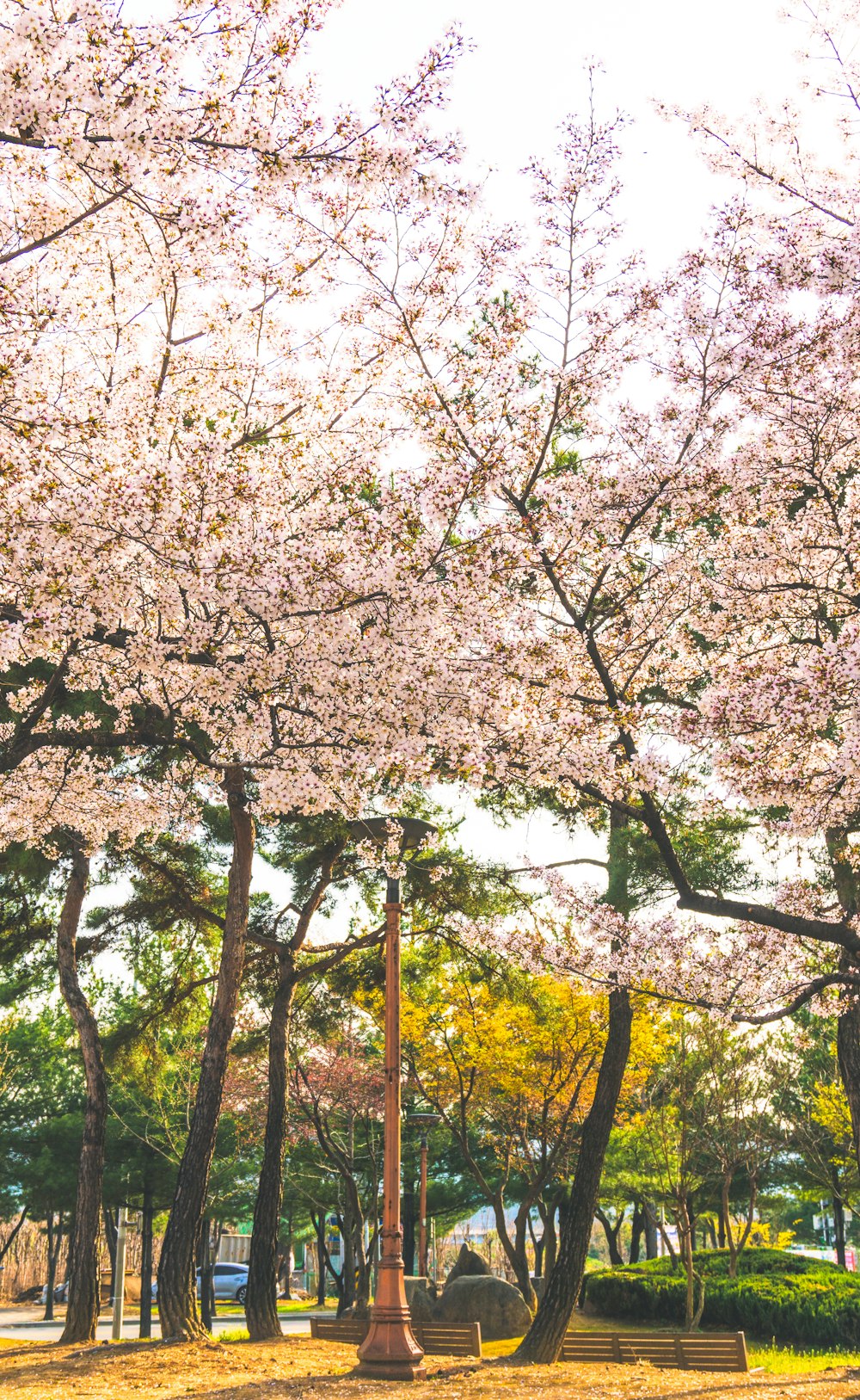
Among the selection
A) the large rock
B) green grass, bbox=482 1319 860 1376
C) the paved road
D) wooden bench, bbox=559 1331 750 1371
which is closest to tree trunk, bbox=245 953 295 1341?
green grass, bbox=482 1319 860 1376

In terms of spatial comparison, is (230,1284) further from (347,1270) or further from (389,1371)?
(389,1371)

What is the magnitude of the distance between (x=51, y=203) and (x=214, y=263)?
4.17ft

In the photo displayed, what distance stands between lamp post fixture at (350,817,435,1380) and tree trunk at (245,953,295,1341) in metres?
3.74

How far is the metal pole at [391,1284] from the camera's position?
8281 millimetres

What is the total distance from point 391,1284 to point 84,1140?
17.9 feet

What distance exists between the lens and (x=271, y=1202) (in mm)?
12406

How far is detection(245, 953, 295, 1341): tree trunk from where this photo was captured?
12.2 meters

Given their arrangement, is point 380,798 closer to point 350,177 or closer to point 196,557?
point 196,557

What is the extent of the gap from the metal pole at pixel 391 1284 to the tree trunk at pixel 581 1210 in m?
2.16

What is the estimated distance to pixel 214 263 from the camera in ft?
22.7

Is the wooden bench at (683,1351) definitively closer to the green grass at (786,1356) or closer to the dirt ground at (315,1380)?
the dirt ground at (315,1380)

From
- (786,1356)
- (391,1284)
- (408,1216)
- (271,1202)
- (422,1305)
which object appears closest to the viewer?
(391,1284)

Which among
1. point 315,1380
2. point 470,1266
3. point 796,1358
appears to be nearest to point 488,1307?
point 470,1266

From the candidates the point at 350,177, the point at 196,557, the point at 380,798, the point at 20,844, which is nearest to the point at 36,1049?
the point at 20,844
